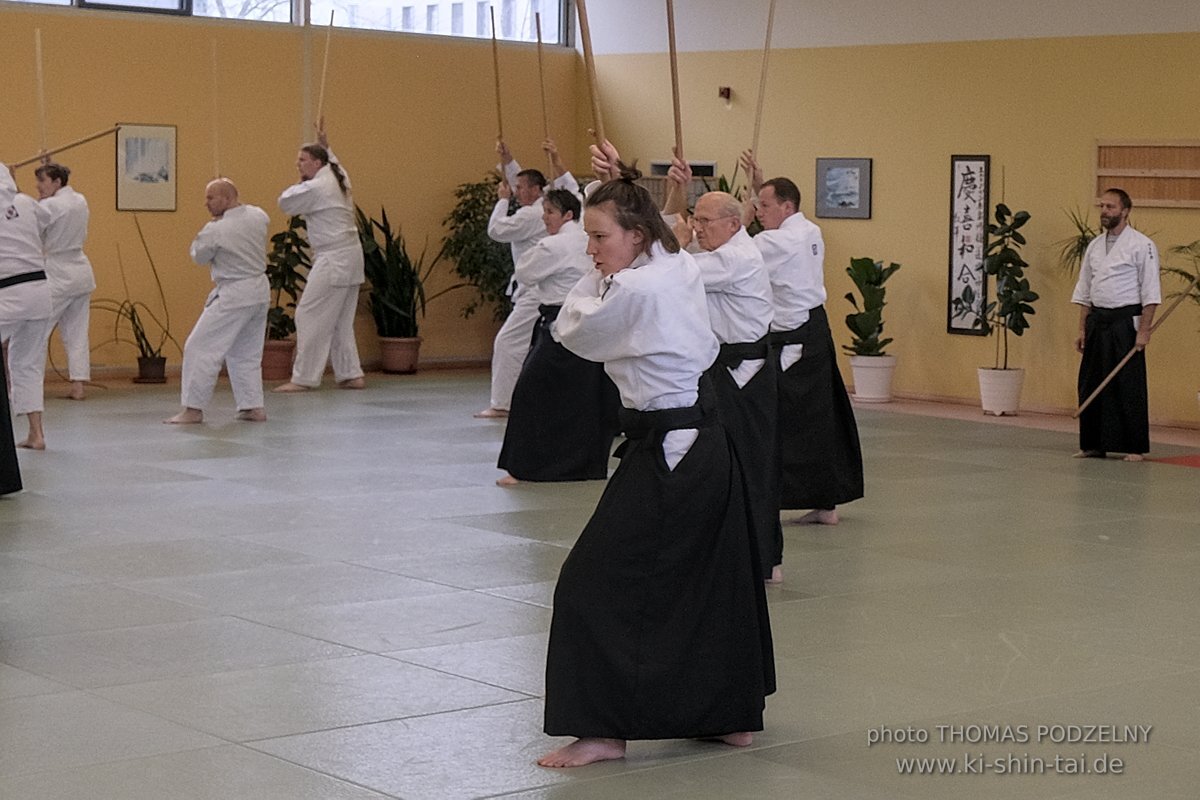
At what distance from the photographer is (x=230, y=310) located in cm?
1074

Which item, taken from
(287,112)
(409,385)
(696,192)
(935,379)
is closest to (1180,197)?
(935,379)

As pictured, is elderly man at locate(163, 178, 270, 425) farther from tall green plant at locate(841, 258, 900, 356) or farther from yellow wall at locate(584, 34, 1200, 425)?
yellow wall at locate(584, 34, 1200, 425)

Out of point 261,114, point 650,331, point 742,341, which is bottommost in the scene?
point 742,341

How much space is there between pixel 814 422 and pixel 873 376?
5714 mm

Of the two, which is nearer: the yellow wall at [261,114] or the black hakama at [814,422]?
the black hakama at [814,422]

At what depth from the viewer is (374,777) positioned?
3812 mm

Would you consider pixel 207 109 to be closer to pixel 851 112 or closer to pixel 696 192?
pixel 696 192

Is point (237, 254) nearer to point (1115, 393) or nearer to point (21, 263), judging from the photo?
point (21, 263)

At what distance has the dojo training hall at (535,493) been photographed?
4.11 m

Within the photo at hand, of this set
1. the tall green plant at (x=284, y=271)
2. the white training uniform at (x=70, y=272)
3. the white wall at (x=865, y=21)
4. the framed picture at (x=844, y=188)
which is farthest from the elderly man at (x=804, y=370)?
the tall green plant at (x=284, y=271)

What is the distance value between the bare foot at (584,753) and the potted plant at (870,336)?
8.91m

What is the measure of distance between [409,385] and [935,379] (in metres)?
4.00

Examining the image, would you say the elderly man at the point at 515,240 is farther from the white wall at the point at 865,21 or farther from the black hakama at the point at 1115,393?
the white wall at the point at 865,21

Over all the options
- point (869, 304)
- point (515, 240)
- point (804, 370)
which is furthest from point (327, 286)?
point (804, 370)
